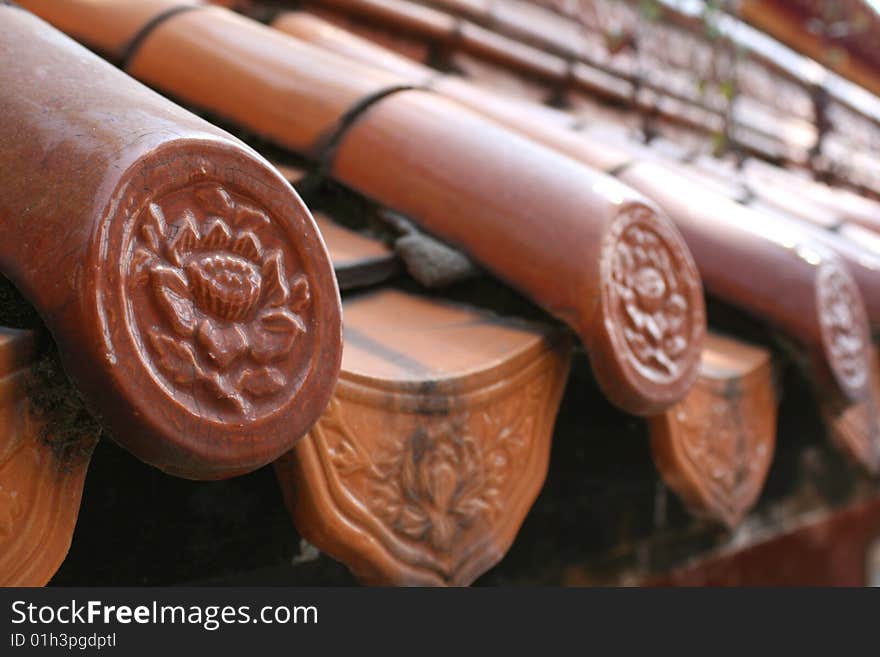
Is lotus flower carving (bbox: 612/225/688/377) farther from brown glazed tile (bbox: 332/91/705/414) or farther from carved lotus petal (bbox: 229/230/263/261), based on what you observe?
carved lotus petal (bbox: 229/230/263/261)

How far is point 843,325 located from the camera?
4.02 feet

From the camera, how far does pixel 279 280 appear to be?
23.8 inches

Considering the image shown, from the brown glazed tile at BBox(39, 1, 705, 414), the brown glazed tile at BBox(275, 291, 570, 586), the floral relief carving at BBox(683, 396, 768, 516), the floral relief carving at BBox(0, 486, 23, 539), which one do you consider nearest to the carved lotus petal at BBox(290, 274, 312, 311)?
the brown glazed tile at BBox(275, 291, 570, 586)

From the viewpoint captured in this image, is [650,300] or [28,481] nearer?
[28,481]

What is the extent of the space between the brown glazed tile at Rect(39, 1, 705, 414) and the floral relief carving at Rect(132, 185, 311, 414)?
0.37 m

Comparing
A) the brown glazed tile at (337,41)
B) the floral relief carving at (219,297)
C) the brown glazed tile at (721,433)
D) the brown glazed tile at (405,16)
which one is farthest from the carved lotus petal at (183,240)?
the brown glazed tile at (405,16)

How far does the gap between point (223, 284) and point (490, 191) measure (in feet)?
1.51

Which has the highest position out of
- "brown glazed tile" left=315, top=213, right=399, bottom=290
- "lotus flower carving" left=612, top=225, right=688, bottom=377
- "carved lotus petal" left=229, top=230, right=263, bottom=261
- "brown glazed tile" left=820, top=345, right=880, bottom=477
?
"carved lotus petal" left=229, top=230, right=263, bottom=261

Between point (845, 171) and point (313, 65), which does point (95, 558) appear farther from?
point (845, 171)

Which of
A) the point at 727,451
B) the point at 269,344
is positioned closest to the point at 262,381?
the point at 269,344

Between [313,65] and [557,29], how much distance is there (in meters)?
1.67

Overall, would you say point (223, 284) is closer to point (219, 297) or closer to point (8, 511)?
point (219, 297)

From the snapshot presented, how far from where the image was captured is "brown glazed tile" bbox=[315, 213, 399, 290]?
921mm

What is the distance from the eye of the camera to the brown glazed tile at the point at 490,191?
890 millimetres
